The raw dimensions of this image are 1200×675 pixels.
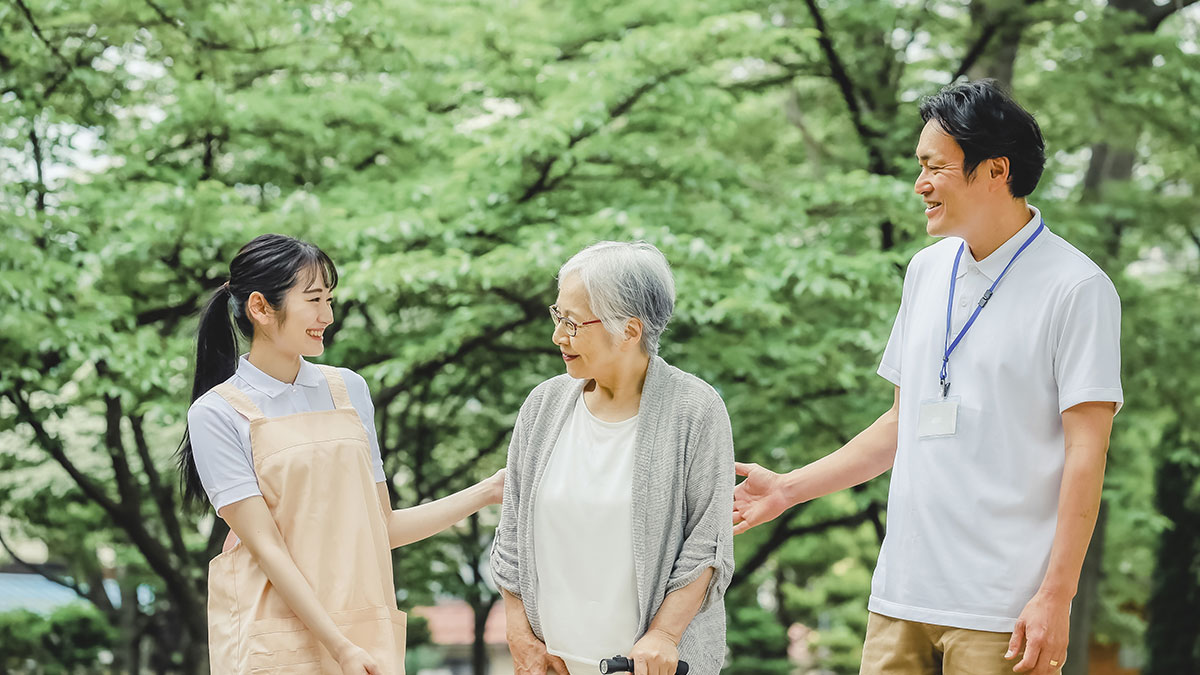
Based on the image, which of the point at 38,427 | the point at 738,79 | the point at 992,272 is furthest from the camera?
the point at 738,79

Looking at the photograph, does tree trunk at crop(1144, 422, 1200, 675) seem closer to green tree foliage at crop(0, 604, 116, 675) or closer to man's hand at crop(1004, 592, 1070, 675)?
green tree foliage at crop(0, 604, 116, 675)

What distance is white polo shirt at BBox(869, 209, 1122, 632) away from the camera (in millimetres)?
2082

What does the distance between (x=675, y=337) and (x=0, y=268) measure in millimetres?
3990

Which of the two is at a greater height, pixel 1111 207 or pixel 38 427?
pixel 1111 207

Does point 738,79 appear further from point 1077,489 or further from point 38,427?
point 1077,489

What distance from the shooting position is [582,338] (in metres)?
2.25

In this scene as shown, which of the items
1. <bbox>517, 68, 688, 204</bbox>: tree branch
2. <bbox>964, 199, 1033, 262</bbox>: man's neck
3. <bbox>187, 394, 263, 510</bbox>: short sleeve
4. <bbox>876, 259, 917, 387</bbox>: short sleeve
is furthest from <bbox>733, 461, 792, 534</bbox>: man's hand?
<bbox>517, 68, 688, 204</bbox>: tree branch

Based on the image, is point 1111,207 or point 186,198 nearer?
point 186,198

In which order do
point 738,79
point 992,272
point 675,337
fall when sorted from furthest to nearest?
point 738,79 < point 675,337 < point 992,272

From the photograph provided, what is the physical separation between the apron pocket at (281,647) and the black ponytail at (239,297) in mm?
341

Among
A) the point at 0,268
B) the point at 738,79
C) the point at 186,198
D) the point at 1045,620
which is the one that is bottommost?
the point at 1045,620

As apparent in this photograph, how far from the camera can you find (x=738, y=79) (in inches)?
344

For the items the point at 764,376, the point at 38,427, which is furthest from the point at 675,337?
the point at 38,427

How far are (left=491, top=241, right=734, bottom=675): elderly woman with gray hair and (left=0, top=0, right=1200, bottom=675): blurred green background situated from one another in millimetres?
4008
